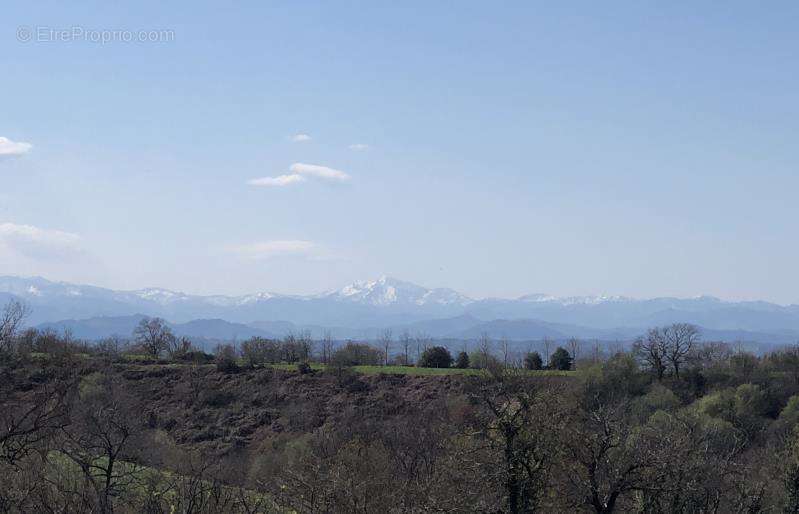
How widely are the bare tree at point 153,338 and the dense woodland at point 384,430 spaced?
349 mm

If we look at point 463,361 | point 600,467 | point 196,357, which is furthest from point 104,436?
point 196,357

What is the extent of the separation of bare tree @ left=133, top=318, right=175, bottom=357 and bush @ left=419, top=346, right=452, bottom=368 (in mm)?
41533

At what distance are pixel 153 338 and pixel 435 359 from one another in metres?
45.4

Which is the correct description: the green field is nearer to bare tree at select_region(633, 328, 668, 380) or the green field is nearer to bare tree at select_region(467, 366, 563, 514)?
bare tree at select_region(633, 328, 668, 380)

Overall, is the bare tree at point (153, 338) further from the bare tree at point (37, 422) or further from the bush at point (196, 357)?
the bare tree at point (37, 422)

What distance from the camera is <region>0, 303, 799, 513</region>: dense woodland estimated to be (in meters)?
24.2

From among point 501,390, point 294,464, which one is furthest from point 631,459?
point 294,464

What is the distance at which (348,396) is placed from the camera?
302 feet

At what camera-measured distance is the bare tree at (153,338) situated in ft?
396

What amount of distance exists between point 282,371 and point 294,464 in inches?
1966

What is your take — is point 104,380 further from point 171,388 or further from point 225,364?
point 225,364

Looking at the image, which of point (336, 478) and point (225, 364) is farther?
point (225, 364)

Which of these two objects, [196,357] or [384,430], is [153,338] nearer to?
[196,357]

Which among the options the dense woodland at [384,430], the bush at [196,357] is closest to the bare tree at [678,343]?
the dense woodland at [384,430]
